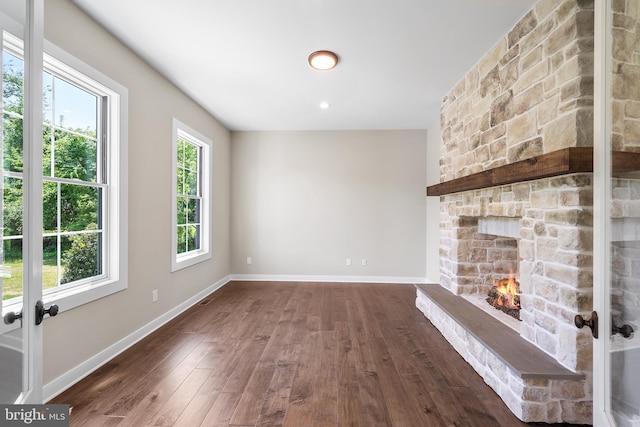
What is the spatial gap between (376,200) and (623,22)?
4347 millimetres

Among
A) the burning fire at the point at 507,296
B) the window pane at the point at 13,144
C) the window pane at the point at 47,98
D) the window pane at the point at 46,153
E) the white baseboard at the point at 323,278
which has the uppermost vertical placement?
the window pane at the point at 47,98

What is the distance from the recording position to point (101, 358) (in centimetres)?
241

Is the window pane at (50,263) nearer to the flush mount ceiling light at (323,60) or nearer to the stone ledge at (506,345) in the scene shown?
the flush mount ceiling light at (323,60)

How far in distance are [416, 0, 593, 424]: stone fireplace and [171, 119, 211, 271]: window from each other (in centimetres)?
325

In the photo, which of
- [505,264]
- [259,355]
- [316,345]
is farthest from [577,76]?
[259,355]

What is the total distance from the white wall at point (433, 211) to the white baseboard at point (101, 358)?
385cm

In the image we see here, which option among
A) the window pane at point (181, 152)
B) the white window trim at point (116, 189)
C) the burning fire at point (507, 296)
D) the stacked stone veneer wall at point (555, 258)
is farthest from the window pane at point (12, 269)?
the burning fire at point (507, 296)

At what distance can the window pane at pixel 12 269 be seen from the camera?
1004 mm

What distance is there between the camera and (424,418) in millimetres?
1828

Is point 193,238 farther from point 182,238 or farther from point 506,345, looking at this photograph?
point 506,345

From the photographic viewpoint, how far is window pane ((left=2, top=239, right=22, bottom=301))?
1004 millimetres

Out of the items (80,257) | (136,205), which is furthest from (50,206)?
(136,205)

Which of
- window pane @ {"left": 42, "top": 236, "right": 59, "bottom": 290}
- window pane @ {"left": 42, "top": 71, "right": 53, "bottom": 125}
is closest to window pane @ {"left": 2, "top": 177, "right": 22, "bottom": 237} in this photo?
window pane @ {"left": 42, "top": 236, "right": 59, "bottom": 290}

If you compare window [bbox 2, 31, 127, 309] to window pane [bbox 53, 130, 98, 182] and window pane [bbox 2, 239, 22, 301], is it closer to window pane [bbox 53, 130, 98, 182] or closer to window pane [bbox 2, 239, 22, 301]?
window pane [bbox 53, 130, 98, 182]
